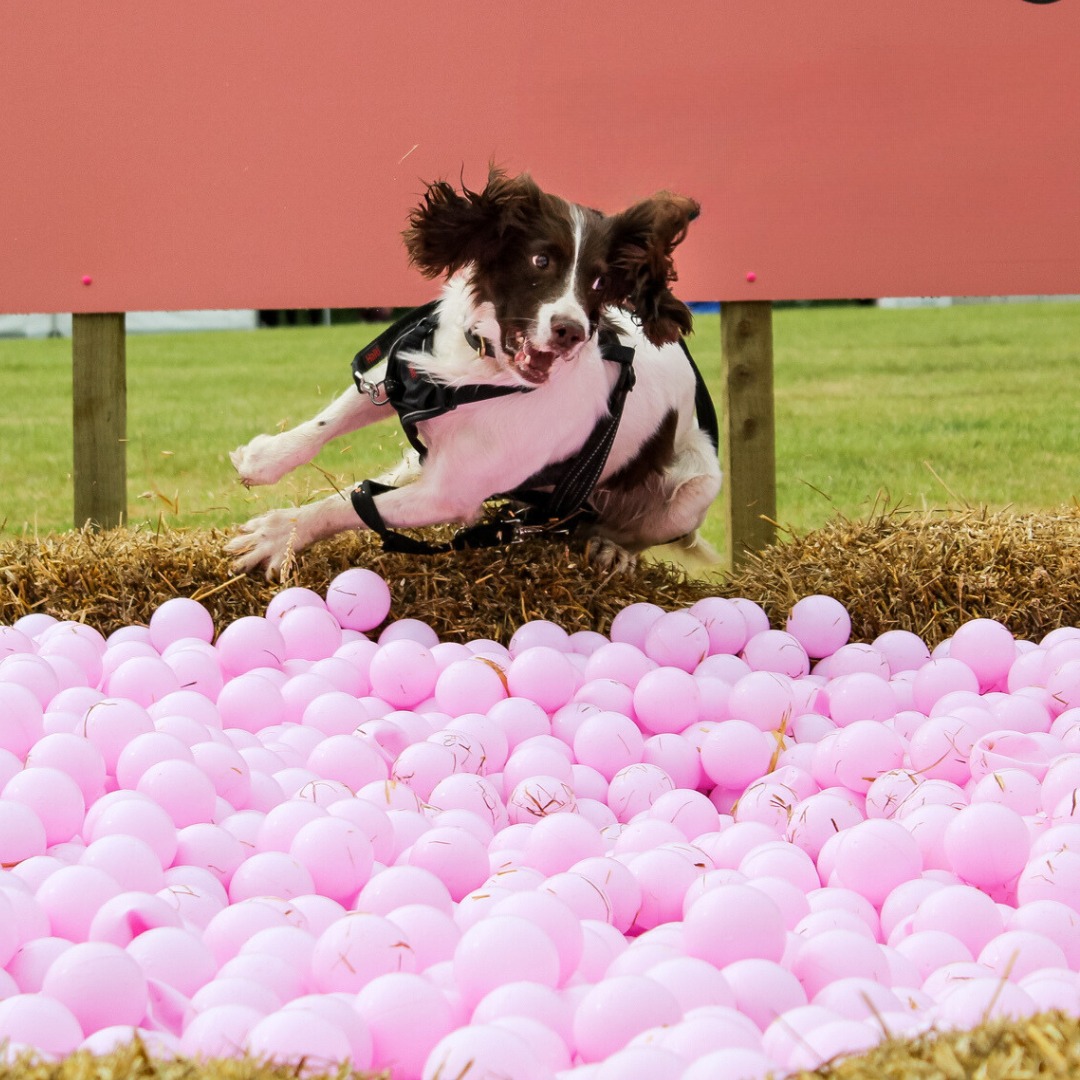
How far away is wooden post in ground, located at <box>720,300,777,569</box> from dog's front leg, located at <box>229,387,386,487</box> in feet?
3.77

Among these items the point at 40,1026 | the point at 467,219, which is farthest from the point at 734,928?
the point at 467,219

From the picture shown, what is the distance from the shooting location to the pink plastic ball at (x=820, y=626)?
3.07m

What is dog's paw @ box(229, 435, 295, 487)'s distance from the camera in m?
3.19

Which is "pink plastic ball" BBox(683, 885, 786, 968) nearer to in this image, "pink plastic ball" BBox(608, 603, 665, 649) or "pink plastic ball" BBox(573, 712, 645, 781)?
"pink plastic ball" BBox(573, 712, 645, 781)

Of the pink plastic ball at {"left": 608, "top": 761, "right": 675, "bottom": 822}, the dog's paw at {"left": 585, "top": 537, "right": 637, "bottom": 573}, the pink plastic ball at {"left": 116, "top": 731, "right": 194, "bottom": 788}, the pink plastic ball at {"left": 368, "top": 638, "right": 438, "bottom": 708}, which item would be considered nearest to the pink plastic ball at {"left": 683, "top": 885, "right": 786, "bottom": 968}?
the pink plastic ball at {"left": 608, "top": 761, "right": 675, "bottom": 822}

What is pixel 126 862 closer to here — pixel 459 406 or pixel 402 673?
pixel 402 673

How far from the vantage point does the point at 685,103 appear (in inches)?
147

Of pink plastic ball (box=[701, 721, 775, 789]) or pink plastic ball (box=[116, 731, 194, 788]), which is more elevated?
pink plastic ball (box=[116, 731, 194, 788])

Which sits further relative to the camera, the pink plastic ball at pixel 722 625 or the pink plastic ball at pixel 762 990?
the pink plastic ball at pixel 722 625

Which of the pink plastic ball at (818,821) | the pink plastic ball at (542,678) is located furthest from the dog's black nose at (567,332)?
the pink plastic ball at (818,821)

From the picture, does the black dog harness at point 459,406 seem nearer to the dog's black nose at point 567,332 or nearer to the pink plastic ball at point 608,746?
the dog's black nose at point 567,332

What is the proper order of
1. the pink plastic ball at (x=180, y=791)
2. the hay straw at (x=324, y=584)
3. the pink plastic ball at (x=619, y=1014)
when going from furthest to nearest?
the hay straw at (x=324, y=584)
the pink plastic ball at (x=180, y=791)
the pink plastic ball at (x=619, y=1014)

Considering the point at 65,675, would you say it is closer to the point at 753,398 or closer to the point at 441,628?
the point at 441,628

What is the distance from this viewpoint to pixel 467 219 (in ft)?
9.24
